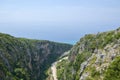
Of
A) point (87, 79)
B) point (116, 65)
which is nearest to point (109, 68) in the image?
point (116, 65)

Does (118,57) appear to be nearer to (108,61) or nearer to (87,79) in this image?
(108,61)

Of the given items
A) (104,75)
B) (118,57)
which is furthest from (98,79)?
(118,57)

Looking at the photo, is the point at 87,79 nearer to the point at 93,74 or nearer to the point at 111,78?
the point at 93,74

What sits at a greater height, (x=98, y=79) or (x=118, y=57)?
(x=118, y=57)

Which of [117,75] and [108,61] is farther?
[108,61]

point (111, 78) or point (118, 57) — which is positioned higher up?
point (118, 57)

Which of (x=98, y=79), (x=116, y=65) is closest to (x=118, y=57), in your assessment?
(x=116, y=65)

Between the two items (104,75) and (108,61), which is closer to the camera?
(104,75)
